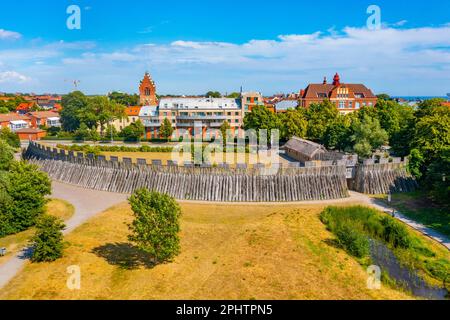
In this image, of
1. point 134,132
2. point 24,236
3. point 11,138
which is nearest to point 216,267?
point 24,236

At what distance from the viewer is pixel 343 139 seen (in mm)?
56500

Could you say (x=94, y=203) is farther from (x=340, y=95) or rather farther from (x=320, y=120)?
(x=340, y=95)

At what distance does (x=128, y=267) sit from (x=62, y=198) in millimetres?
A: 18749

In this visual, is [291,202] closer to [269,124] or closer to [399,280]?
[399,280]

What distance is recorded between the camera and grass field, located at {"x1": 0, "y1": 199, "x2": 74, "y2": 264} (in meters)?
26.2

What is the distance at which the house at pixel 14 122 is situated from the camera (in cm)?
8943

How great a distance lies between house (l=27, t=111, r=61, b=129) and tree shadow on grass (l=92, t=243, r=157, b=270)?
86147 mm

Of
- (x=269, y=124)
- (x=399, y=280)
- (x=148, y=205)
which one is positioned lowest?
(x=399, y=280)

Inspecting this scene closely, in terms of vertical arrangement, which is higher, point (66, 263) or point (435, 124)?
point (435, 124)

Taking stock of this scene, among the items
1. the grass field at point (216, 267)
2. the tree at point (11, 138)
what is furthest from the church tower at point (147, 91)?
the grass field at point (216, 267)

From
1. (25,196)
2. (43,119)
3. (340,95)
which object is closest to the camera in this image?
(25,196)

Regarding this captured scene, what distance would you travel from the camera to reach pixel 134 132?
247 feet

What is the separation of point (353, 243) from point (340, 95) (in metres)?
71.8
